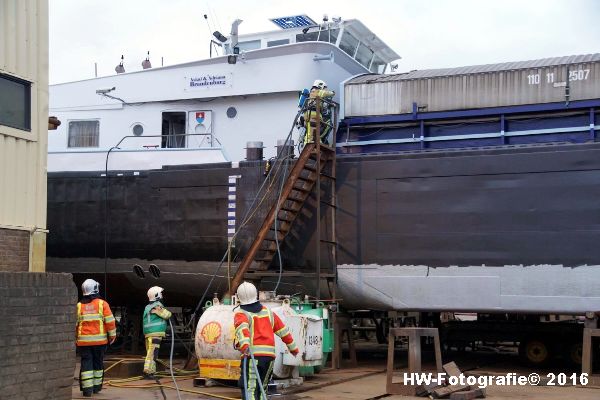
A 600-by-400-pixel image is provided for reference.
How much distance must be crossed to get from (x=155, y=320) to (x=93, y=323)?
1222 millimetres

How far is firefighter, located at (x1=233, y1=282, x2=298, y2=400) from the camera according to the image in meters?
6.82

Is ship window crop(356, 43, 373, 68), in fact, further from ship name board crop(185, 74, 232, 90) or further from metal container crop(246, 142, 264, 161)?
metal container crop(246, 142, 264, 161)

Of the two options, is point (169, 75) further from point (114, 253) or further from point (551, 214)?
point (551, 214)

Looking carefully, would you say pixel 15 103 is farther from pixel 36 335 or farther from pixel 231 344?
pixel 231 344

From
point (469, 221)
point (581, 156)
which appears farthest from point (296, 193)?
point (581, 156)

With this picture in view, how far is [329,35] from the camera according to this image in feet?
48.6

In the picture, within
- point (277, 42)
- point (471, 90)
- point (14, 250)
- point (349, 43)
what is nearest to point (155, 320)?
point (14, 250)

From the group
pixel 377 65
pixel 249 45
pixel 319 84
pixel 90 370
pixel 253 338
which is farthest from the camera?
pixel 377 65

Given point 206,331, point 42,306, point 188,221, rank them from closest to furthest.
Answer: point 42,306, point 206,331, point 188,221

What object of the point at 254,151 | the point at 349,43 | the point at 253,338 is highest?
the point at 349,43

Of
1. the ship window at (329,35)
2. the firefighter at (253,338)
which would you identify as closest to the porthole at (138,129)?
the ship window at (329,35)

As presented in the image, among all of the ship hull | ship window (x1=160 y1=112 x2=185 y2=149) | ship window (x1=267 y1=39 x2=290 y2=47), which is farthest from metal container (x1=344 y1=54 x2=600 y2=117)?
ship window (x1=160 y1=112 x2=185 y2=149)

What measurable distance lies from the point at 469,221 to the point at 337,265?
2312 mm

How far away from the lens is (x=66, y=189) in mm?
14117
